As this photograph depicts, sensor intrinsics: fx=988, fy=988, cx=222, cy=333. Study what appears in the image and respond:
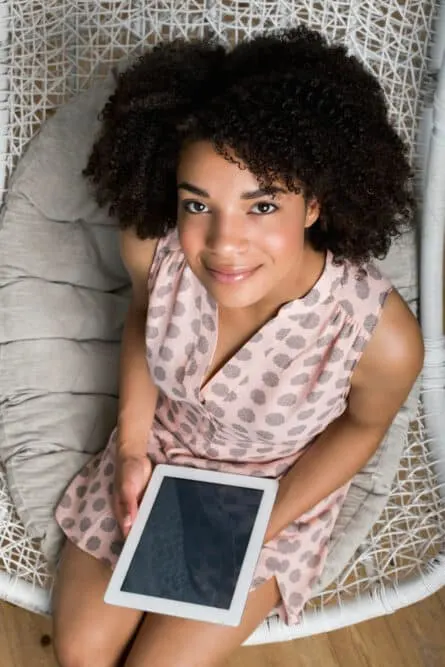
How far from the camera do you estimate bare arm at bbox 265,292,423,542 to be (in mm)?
1203

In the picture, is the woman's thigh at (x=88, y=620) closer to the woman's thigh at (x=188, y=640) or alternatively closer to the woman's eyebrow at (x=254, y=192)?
the woman's thigh at (x=188, y=640)

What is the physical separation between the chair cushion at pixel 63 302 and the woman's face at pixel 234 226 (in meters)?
0.47

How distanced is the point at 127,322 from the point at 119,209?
0.72 ft

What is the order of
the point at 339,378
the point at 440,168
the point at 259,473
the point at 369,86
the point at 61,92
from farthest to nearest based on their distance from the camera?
the point at 61,92
the point at 440,168
the point at 259,473
the point at 339,378
the point at 369,86

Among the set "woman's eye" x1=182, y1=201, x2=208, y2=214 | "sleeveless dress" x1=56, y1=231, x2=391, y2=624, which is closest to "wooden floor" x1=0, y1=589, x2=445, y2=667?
"sleeveless dress" x1=56, y1=231, x2=391, y2=624

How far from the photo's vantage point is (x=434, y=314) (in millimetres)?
1530

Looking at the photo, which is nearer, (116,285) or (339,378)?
(339,378)

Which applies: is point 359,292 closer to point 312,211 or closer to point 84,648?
point 312,211

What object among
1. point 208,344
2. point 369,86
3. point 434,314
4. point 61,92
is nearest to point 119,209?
point 208,344

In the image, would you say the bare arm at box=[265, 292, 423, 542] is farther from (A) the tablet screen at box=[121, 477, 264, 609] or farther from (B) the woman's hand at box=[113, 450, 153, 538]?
(B) the woman's hand at box=[113, 450, 153, 538]

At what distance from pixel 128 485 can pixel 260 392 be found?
0.71 ft

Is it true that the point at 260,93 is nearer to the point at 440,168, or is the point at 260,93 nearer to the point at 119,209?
the point at 119,209

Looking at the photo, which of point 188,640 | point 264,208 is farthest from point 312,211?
point 188,640

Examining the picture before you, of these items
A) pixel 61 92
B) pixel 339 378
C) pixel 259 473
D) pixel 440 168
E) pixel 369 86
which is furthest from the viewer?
pixel 61 92
